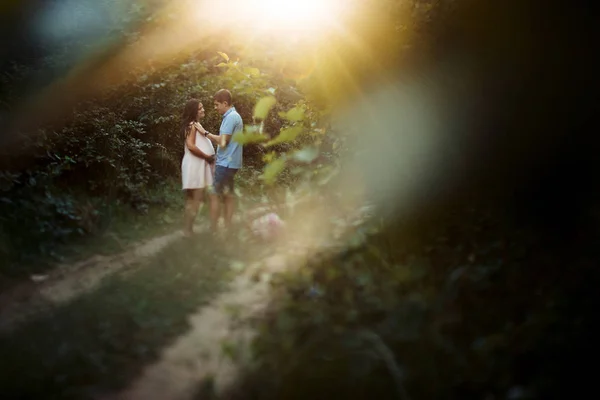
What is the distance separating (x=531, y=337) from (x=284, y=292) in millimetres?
1519

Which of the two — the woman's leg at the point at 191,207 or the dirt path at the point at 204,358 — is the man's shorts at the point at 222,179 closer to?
the woman's leg at the point at 191,207

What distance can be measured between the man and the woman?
17 cm

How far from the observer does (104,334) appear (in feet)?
15.0

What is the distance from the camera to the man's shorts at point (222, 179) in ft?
27.1

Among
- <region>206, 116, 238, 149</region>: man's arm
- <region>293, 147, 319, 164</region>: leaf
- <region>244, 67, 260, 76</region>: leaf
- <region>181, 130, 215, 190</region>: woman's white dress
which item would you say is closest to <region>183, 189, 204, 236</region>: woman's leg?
<region>181, 130, 215, 190</region>: woman's white dress

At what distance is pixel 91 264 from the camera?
6.99 m

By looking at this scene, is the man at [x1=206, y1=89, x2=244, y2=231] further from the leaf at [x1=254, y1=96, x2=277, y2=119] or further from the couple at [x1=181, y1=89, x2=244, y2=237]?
the leaf at [x1=254, y1=96, x2=277, y2=119]

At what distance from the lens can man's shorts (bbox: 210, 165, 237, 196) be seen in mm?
8258

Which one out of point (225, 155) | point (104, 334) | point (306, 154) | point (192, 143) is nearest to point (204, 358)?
point (104, 334)

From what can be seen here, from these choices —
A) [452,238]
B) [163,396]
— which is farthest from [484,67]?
[163,396]

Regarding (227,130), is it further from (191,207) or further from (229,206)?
(191,207)

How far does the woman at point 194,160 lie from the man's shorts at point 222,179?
0.25m

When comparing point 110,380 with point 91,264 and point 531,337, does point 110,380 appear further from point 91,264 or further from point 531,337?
point 91,264

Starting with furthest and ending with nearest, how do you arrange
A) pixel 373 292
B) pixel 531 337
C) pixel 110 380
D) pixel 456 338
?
pixel 110 380 → pixel 373 292 → pixel 456 338 → pixel 531 337
